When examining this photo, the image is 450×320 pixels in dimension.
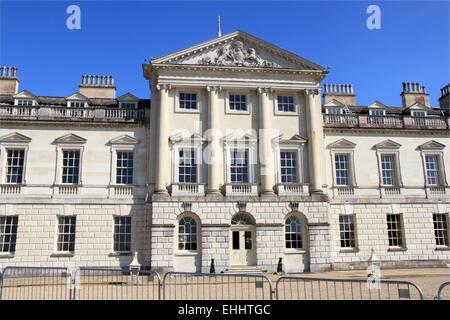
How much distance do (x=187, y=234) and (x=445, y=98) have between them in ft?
81.8

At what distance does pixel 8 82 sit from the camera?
28.3m

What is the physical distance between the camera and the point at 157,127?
2392cm

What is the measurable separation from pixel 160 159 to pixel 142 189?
2.27m

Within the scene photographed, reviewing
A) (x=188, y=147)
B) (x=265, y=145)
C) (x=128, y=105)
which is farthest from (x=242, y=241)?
(x=128, y=105)

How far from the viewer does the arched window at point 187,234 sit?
22766 mm

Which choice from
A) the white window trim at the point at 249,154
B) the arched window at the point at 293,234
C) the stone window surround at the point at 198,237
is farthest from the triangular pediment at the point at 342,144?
the stone window surround at the point at 198,237

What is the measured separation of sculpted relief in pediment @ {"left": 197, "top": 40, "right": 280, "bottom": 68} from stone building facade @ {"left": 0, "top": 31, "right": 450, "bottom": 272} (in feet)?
0.26

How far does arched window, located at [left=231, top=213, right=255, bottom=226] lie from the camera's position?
917 inches

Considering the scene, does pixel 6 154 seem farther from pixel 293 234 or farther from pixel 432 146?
pixel 432 146

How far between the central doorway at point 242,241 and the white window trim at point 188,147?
338cm
